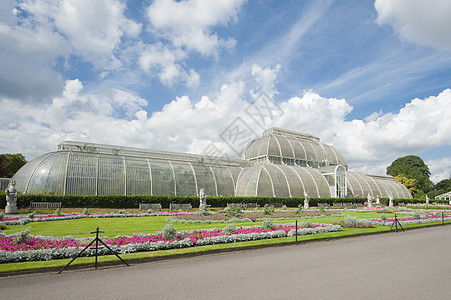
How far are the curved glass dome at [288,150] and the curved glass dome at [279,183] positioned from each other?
8.48 metres

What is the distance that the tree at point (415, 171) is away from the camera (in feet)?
332

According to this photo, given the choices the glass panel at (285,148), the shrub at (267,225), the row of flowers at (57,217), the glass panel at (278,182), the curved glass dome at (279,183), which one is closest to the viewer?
the shrub at (267,225)

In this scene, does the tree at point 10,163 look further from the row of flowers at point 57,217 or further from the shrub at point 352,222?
the shrub at point 352,222

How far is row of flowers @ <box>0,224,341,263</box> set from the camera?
10867mm

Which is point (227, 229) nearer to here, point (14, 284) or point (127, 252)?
point (127, 252)

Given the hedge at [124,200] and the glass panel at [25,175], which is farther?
the glass panel at [25,175]

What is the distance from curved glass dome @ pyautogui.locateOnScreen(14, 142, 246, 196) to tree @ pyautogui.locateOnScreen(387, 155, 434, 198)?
3031 inches

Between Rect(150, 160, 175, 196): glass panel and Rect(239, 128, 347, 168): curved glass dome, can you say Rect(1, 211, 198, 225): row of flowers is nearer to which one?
Rect(150, 160, 175, 196): glass panel

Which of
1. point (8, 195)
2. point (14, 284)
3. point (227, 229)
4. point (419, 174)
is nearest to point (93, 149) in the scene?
point (8, 195)

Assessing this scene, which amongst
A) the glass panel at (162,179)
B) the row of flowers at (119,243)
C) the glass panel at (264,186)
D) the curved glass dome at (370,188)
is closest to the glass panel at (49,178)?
the glass panel at (162,179)

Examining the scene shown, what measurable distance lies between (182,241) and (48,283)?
6175 mm

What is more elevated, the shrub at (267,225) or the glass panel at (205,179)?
the glass panel at (205,179)

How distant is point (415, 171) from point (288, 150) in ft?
→ 230

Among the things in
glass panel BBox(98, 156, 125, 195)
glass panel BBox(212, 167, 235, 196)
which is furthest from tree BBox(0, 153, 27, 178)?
glass panel BBox(212, 167, 235, 196)
